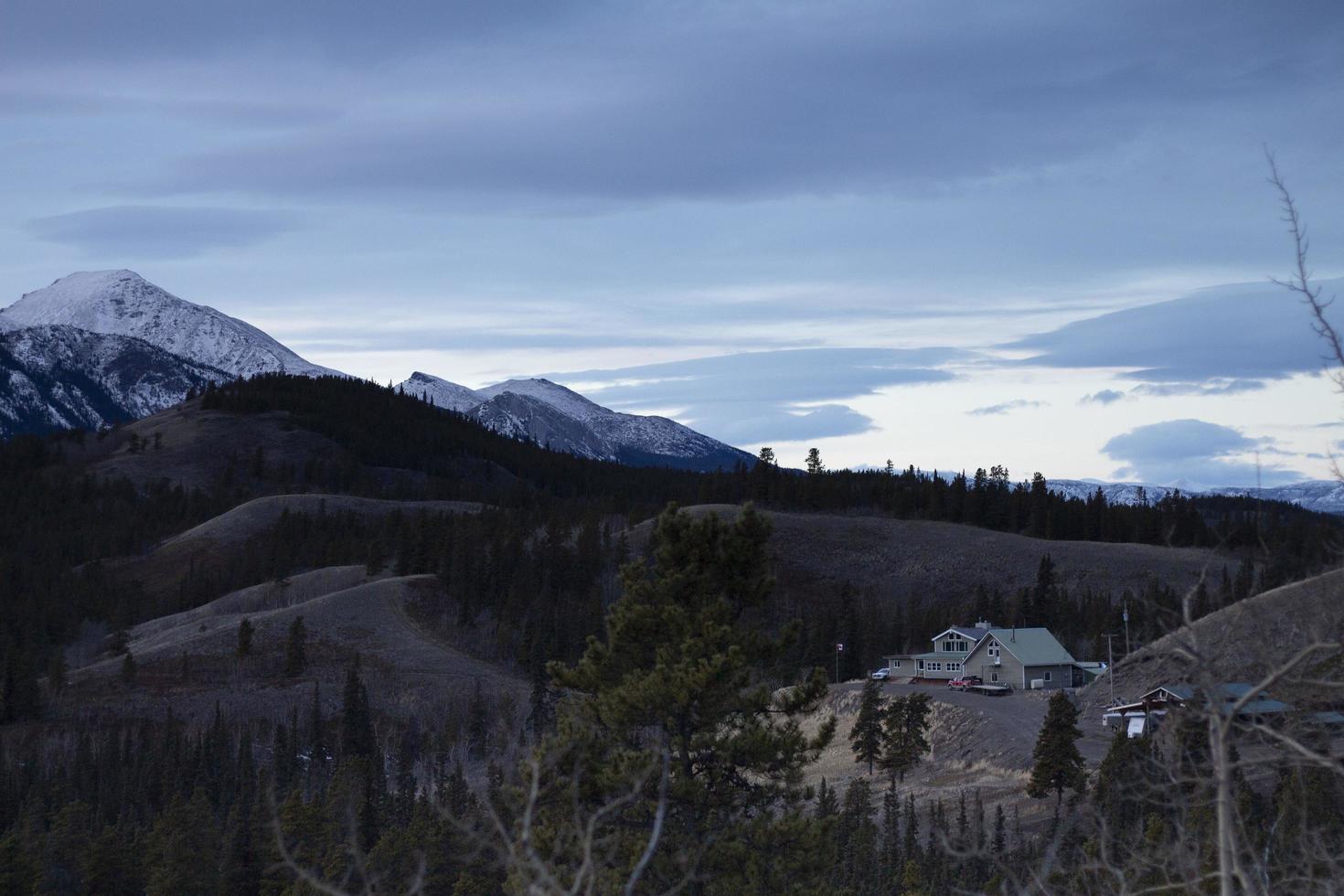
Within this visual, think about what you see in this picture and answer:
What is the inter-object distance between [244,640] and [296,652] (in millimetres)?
6808

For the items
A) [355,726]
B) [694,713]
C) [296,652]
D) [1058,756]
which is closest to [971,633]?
[1058,756]

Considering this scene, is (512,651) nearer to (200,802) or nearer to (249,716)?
(249,716)

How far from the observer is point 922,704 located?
2940 inches

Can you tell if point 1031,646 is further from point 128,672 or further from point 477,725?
point 128,672

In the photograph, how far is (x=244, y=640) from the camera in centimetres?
11588

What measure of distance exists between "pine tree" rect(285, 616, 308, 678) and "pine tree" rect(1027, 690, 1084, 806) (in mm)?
72533

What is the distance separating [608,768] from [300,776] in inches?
2308

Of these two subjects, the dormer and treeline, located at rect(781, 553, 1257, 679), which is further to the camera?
treeline, located at rect(781, 553, 1257, 679)

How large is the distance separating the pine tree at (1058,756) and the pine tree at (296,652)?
72.5 metres

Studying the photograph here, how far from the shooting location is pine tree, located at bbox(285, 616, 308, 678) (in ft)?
366

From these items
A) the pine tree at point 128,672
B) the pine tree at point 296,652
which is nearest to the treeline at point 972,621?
the pine tree at point 296,652

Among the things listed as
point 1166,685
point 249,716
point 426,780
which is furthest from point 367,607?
point 1166,685

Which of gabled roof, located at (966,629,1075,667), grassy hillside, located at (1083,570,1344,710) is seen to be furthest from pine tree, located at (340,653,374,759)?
grassy hillside, located at (1083,570,1344,710)

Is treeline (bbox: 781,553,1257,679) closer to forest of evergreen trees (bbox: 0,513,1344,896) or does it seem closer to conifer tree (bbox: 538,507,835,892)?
forest of evergreen trees (bbox: 0,513,1344,896)
